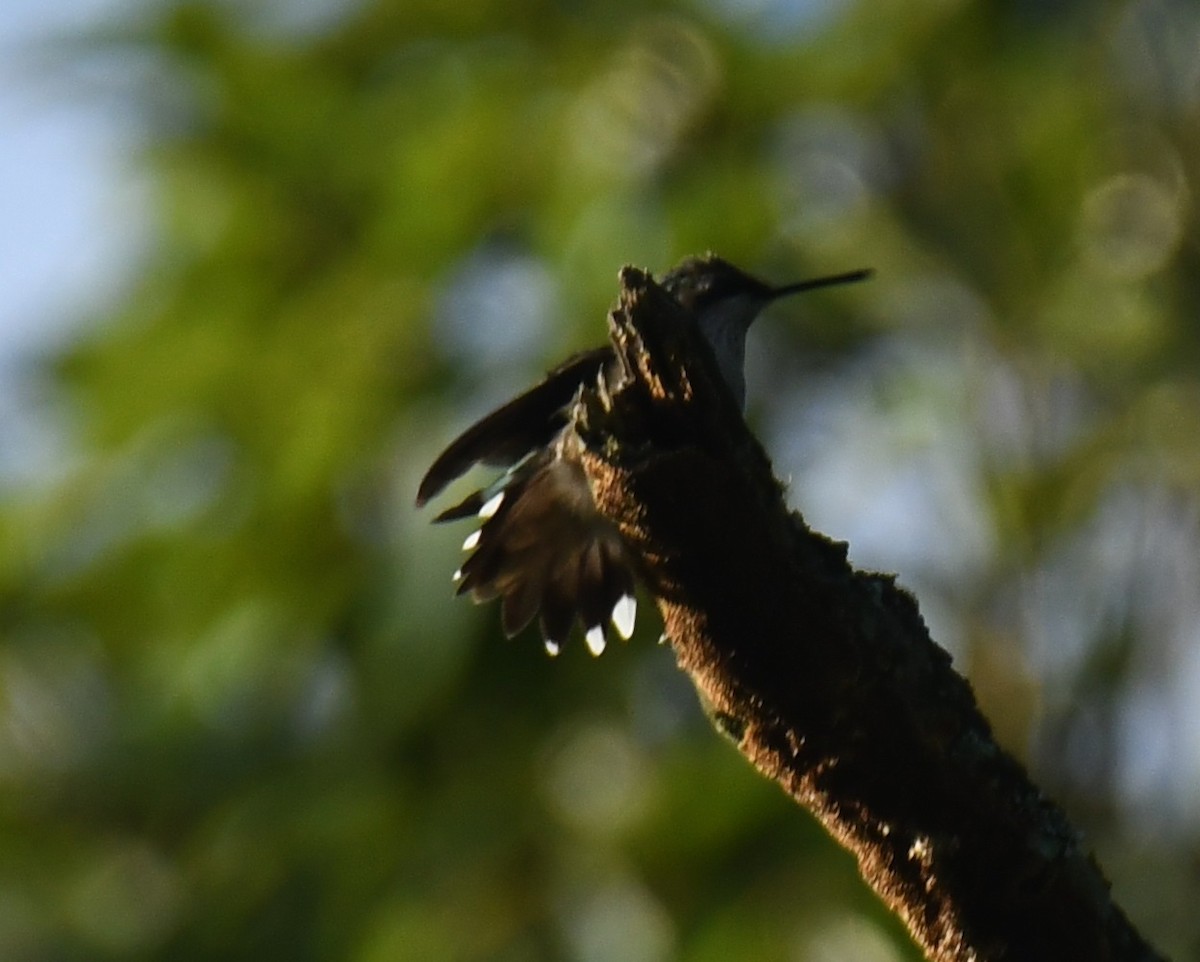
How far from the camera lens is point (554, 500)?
3.69 meters

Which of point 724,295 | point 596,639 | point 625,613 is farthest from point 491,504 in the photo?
point 724,295

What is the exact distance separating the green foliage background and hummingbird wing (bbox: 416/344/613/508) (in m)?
1.48

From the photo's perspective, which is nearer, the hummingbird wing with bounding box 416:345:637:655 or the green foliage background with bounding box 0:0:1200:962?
the hummingbird wing with bounding box 416:345:637:655

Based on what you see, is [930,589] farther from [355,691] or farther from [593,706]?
[355,691]

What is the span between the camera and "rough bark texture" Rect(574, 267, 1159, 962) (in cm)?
247

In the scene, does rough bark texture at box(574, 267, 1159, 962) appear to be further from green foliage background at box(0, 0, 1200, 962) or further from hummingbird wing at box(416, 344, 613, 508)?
green foliage background at box(0, 0, 1200, 962)

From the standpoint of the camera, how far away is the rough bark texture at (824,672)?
2.47 m

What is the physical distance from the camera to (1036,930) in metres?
2.52

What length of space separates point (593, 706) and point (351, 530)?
35.3 inches

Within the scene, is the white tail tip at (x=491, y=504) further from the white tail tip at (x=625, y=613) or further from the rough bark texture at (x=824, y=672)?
the rough bark texture at (x=824, y=672)

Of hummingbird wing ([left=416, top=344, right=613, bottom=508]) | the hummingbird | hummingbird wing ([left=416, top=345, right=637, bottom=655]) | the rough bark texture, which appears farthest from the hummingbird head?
the rough bark texture

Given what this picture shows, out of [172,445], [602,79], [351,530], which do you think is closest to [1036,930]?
[351,530]

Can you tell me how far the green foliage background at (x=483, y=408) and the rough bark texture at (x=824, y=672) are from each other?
2.40 meters

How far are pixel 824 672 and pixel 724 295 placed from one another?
6.13 feet
